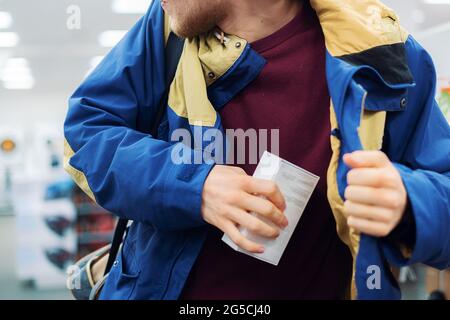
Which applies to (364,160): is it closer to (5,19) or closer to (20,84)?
(5,19)

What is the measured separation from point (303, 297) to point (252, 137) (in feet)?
1.05

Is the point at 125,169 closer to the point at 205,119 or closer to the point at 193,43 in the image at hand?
the point at 205,119

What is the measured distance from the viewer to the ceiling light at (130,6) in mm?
4867

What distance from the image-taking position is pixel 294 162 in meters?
0.90

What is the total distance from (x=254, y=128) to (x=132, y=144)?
0.24 meters

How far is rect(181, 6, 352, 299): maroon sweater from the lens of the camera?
0.89 m

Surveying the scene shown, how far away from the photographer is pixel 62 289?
4.25 m

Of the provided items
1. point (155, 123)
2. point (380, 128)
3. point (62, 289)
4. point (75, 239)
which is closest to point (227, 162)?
point (155, 123)

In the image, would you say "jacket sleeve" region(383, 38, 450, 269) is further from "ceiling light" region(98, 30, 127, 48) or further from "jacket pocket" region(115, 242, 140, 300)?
"ceiling light" region(98, 30, 127, 48)

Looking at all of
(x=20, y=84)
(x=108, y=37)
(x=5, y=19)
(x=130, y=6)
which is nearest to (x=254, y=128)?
(x=130, y=6)

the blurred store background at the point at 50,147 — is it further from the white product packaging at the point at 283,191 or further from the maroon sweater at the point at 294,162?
the white product packaging at the point at 283,191

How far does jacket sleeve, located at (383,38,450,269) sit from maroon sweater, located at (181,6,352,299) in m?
0.16

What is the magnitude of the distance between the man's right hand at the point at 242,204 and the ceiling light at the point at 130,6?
4.44 m

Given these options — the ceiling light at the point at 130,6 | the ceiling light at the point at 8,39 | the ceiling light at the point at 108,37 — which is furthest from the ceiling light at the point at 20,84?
the ceiling light at the point at 130,6
